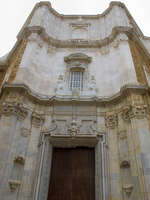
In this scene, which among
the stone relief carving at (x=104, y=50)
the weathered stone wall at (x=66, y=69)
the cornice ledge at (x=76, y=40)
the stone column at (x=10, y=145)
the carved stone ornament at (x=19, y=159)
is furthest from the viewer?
the cornice ledge at (x=76, y=40)

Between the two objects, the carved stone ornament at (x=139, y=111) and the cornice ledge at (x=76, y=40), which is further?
the cornice ledge at (x=76, y=40)

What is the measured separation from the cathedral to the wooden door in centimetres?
4

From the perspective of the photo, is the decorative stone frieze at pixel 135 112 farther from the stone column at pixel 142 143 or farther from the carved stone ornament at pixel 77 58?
the carved stone ornament at pixel 77 58

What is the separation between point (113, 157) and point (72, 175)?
1.96 metres

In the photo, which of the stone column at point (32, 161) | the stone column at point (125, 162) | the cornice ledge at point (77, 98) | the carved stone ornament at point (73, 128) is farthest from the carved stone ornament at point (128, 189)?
the cornice ledge at point (77, 98)

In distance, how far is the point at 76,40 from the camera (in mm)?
14906

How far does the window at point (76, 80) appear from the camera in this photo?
38.4ft

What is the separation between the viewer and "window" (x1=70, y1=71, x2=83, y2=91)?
1171 cm

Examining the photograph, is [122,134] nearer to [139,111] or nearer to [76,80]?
[139,111]

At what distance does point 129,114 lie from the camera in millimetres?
8688

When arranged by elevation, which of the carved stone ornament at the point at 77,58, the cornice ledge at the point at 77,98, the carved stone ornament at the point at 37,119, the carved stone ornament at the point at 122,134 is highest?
the carved stone ornament at the point at 77,58

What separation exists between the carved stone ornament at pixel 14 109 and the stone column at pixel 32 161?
647 millimetres

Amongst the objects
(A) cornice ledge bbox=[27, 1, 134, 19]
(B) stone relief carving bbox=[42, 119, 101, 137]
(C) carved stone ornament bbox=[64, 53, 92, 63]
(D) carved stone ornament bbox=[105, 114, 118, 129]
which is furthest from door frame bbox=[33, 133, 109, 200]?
(A) cornice ledge bbox=[27, 1, 134, 19]

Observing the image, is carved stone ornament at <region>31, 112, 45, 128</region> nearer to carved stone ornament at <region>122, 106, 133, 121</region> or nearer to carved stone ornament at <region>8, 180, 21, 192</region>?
carved stone ornament at <region>8, 180, 21, 192</region>
